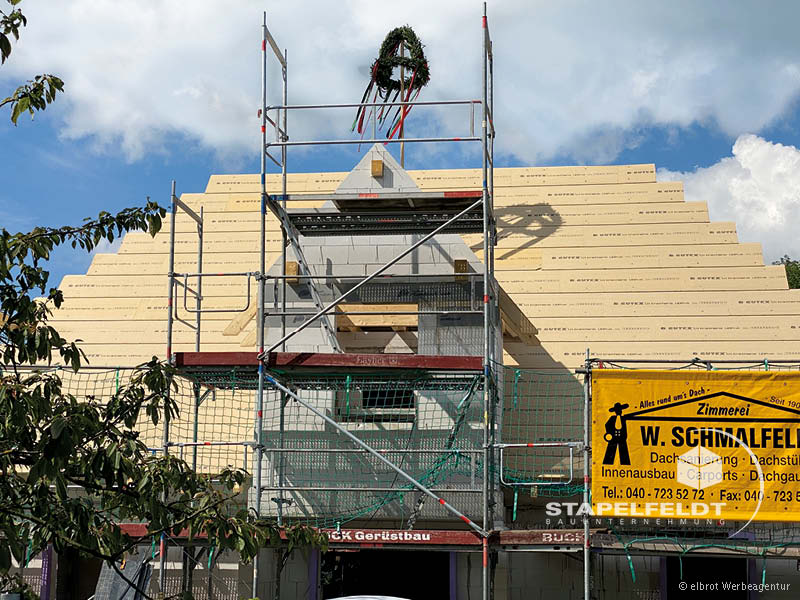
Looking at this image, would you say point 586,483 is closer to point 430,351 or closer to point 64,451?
point 430,351

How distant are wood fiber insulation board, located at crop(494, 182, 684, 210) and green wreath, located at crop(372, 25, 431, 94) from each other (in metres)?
3.22

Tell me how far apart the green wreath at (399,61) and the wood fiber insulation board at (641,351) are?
5.25 m

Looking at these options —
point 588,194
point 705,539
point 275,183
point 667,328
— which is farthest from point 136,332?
point 705,539

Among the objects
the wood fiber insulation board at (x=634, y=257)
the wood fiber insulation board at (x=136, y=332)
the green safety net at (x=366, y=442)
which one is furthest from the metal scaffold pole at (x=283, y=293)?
the wood fiber insulation board at (x=634, y=257)

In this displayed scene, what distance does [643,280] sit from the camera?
701 inches

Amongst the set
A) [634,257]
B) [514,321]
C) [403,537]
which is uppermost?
[634,257]

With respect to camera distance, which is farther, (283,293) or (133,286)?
(133,286)

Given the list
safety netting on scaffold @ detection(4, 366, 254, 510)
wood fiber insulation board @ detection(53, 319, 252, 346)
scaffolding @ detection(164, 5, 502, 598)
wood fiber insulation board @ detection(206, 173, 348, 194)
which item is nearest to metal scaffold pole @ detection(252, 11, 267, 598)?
scaffolding @ detection(164, 5, 502, 598)

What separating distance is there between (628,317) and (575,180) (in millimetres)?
4337

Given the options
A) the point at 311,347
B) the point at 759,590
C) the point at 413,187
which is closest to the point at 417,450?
the point at 311,347

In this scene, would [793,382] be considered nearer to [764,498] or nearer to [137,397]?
[764,498]

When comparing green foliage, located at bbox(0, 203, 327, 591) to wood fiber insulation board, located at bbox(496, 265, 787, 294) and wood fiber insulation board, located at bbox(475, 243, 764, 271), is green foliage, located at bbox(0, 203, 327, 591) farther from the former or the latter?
wood fiber insulation board, located at bbox(475, 243, 764, 271)

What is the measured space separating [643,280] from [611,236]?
1.35 metres

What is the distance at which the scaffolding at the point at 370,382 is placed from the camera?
12461 millimetres
